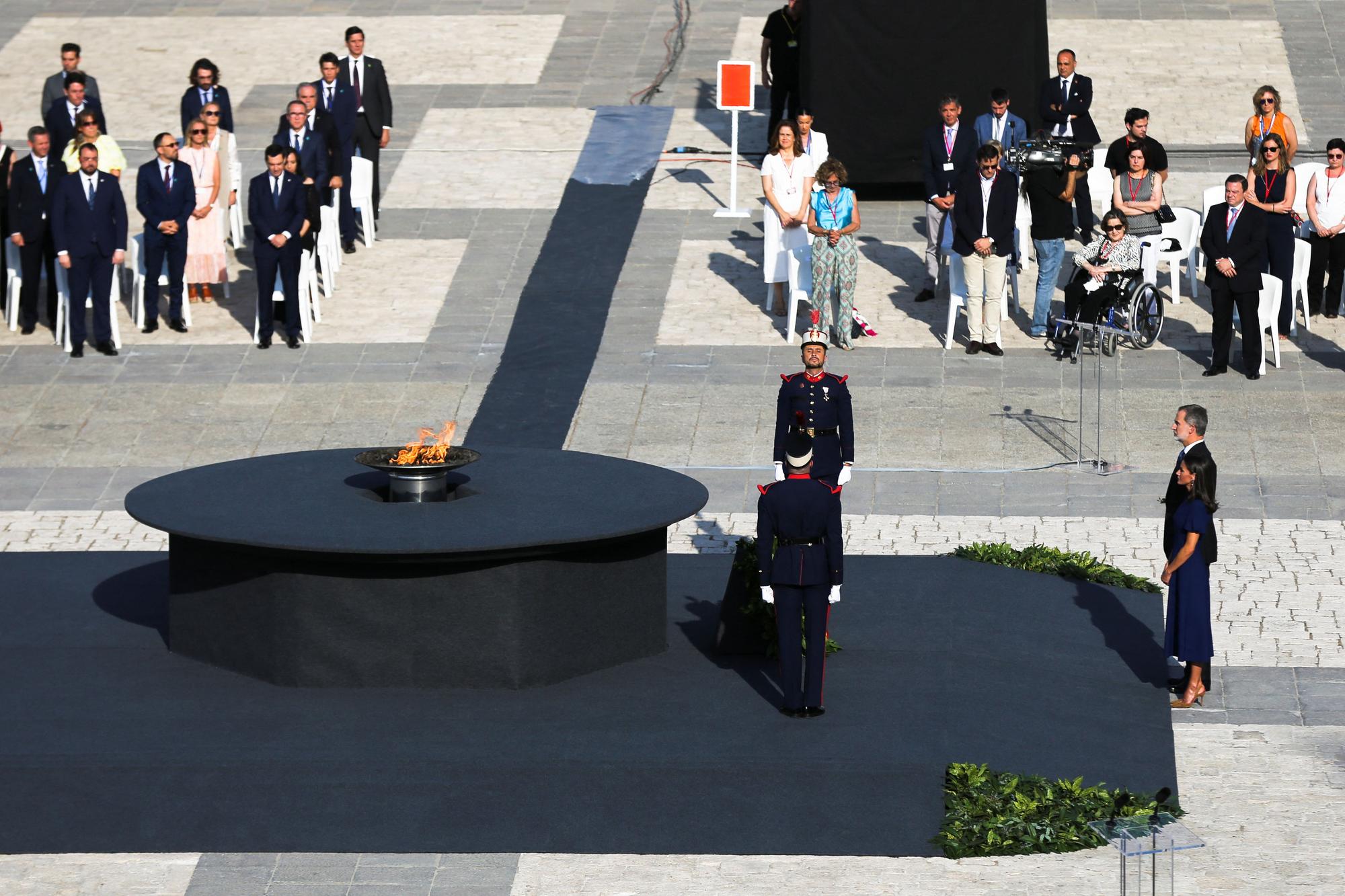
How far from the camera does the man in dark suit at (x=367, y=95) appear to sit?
67.3 feet

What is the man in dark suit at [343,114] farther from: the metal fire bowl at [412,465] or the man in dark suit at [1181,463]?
the man in dark suit at [1181,463]

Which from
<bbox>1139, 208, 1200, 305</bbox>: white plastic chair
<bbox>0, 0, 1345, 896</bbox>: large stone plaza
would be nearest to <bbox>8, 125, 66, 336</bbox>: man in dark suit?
<bbox>0, 0, 1345, 896</bbox>: large stone plaza

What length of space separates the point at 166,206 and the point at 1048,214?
23.8 ft

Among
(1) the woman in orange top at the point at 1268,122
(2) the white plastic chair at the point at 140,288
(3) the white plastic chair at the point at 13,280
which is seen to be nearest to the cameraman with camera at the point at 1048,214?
(1) the woman in orange top at the point at 1268,122

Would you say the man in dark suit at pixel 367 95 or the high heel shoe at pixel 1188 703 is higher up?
the man in dark suit at pixel 367 95

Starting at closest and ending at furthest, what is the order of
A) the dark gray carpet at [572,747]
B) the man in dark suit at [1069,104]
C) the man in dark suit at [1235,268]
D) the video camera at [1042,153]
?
the dark gray carpet at [572,747], the man in dark suit at [1235,268], the video camera at [1042,153], the man in dark suit at [1069,104]

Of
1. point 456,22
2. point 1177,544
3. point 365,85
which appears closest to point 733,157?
point 365,85

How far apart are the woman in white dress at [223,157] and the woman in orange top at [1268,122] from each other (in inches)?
358

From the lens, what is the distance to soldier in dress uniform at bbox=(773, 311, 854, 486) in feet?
42.2

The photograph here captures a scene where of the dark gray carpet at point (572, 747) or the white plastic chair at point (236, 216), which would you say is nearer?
the dark gray carpet at point (572, 747)

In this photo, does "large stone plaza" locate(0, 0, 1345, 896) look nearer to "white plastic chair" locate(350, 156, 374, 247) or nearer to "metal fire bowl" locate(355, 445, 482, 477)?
"white plastic chair" locate(350, 156, 374, 247)

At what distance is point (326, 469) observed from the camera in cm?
1250

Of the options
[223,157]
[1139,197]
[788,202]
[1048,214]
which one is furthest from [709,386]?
[223,157]

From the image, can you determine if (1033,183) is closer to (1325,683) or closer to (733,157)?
(733,157)
